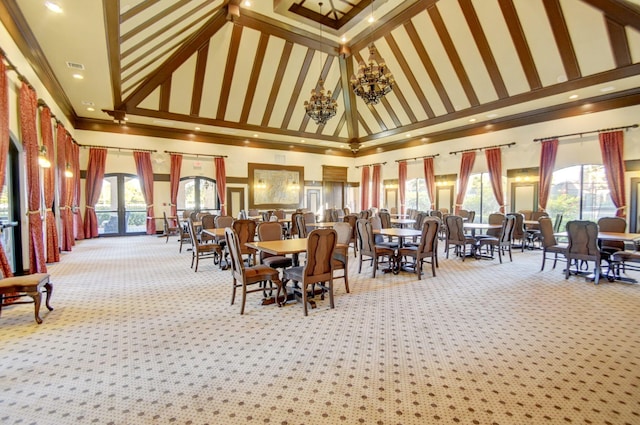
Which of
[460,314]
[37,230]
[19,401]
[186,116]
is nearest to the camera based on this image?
[19,401]

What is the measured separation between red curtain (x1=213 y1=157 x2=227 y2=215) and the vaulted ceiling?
1076mm

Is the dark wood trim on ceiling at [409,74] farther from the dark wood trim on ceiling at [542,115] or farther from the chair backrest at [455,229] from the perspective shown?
the chair backrest at [455,229]

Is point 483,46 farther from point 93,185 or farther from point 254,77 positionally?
point 93,185

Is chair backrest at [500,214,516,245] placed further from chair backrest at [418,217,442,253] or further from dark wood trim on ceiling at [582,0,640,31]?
dark wood trim on ceiling at [582,0,640,31]

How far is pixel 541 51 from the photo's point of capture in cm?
740

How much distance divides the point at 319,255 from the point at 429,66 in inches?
313

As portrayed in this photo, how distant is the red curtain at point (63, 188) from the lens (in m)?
8.08

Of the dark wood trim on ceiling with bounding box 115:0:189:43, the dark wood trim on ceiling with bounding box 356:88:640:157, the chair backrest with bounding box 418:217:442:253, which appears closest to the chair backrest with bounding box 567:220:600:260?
the chair backrest with bounding box 418:217:442:253

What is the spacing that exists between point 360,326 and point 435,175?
1055 centimetres

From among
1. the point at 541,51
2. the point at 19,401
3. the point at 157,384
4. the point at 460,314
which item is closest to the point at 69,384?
the point at 19,401

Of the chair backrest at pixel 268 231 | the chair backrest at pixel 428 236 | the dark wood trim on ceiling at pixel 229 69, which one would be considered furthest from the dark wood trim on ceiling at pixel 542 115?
the chair backrest at pixel 268 231

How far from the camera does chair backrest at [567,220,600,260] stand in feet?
17.4

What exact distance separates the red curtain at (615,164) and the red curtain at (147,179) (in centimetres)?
1442

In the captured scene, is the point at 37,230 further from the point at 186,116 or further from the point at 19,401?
the point at 186,116
